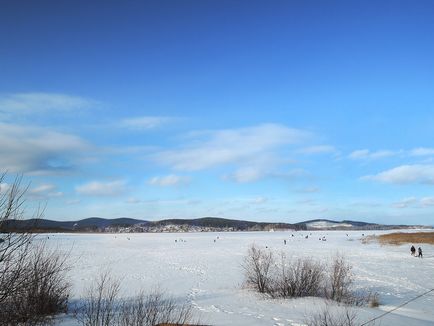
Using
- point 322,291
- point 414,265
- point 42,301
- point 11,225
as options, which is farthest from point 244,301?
point 414,265

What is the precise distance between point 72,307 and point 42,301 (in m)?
3.35

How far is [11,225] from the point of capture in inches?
301

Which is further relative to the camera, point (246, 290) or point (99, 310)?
point (246, 290)

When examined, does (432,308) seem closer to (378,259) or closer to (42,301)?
(42,301)

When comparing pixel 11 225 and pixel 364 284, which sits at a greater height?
pixel 11 225

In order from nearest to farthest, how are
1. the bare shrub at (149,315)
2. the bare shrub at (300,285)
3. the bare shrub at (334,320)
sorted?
the bare shrub at (149,315), the bare shrub at (334,320), the bare shrub at (300,285)

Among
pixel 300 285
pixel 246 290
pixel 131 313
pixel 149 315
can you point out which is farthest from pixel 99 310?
pixel 246 290

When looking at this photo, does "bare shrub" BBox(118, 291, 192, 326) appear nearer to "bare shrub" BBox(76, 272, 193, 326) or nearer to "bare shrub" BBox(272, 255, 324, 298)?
"bare shrub" BBox(76, 272, 193, 326)

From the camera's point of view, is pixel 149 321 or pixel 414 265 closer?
pixel 149 321

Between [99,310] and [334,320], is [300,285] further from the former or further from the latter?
[99,310]

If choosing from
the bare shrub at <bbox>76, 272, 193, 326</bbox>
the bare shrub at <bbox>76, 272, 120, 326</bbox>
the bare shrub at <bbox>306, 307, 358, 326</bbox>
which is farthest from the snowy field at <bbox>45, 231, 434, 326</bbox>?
the bare shrub at <bbox>76, 272, 193, 326</bbox>

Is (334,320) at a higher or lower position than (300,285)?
lower

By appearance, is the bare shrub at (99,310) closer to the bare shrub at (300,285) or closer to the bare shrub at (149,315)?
the bare shrub at (149,315)

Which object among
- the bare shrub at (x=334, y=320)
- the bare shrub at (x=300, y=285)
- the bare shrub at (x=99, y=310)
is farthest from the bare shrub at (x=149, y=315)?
the bare shrub at (x=300, y=285)
